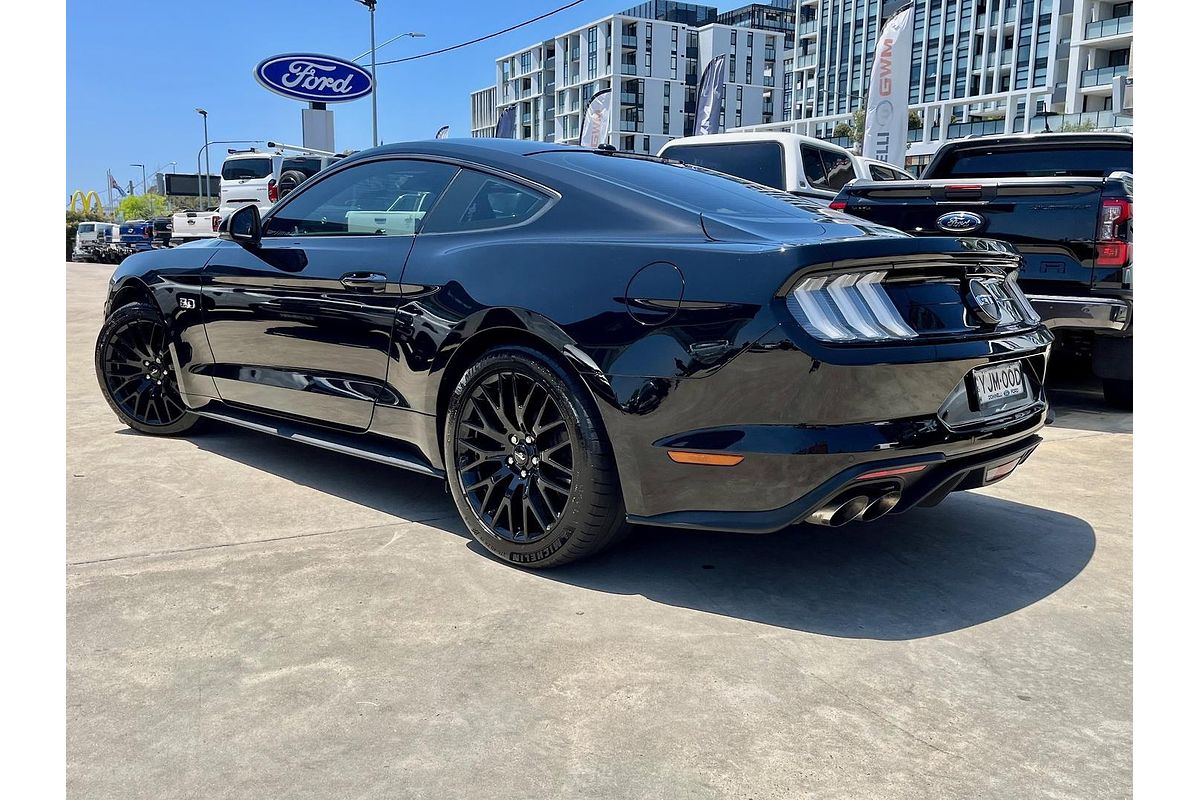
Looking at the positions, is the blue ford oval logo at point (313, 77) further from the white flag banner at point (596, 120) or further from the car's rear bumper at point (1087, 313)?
the car's rear bumper at point (1087, 313)

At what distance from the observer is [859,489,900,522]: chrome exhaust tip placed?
2869 mm

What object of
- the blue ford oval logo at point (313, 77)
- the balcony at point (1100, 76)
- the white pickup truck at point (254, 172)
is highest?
the balcony at point (1100, 76)

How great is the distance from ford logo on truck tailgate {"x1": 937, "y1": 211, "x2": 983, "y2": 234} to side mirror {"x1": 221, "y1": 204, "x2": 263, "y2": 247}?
411cm

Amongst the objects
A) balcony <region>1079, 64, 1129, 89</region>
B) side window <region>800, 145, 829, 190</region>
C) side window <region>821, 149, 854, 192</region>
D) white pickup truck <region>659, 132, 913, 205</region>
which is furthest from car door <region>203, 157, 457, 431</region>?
balcony <region>1079, 64, 1129, 89</region>

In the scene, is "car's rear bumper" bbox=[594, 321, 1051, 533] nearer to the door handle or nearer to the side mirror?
the door handle

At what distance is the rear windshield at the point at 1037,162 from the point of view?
24.1ft

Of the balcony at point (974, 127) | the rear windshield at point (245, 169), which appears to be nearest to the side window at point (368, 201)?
the rear windshield at point (245, 169)

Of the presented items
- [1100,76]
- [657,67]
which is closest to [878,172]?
[1100,76]

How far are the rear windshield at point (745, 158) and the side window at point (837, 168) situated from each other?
813mm

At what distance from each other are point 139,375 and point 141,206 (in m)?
150

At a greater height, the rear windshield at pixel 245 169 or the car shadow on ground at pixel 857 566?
the rear windshield at pixel 245 169

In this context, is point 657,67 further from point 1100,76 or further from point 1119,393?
point 1119,393

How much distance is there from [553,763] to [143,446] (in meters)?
3.62

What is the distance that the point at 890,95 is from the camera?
67.9 ft
